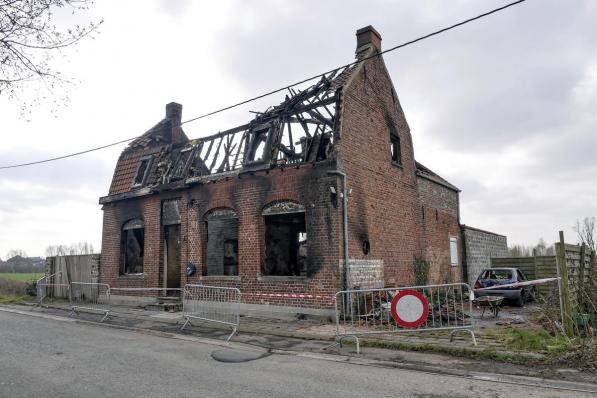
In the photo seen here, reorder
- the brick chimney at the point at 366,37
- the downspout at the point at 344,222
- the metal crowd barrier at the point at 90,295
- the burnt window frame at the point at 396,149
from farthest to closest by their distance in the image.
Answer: the metal crowd barrier at the point at 90,295, the burnt window frame at the point at 396,149, the brick chimney at the point at 366,37, the downspout at the point at 344,222

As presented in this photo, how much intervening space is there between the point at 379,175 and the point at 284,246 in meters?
4.17

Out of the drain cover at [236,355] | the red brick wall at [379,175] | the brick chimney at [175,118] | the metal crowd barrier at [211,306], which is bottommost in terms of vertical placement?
the drain cover at [236,355]

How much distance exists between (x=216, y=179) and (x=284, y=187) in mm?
2943

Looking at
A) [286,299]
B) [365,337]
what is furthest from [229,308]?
[365,337]

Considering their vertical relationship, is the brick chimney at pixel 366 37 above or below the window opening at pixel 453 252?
above

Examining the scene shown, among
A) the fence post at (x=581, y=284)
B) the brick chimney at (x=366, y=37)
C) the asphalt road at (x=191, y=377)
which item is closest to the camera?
the asphalt road at (x=191, y=377)

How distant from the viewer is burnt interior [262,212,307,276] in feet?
44.5

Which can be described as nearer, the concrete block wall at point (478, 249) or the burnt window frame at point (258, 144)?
the burnt window frame at point (258, 144)

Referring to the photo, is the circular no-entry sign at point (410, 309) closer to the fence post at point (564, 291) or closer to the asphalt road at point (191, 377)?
the asphalt road at point (191, 377)

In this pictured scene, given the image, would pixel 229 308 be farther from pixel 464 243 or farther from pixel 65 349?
pixel 464 243

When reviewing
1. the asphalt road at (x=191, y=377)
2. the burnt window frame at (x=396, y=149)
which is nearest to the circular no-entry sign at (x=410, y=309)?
the asphalt road at (x=191, y=377)

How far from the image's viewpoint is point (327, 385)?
5.56m

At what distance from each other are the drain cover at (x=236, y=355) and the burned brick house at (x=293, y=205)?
12.4 ft

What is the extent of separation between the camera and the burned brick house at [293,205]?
11781 millimetres
